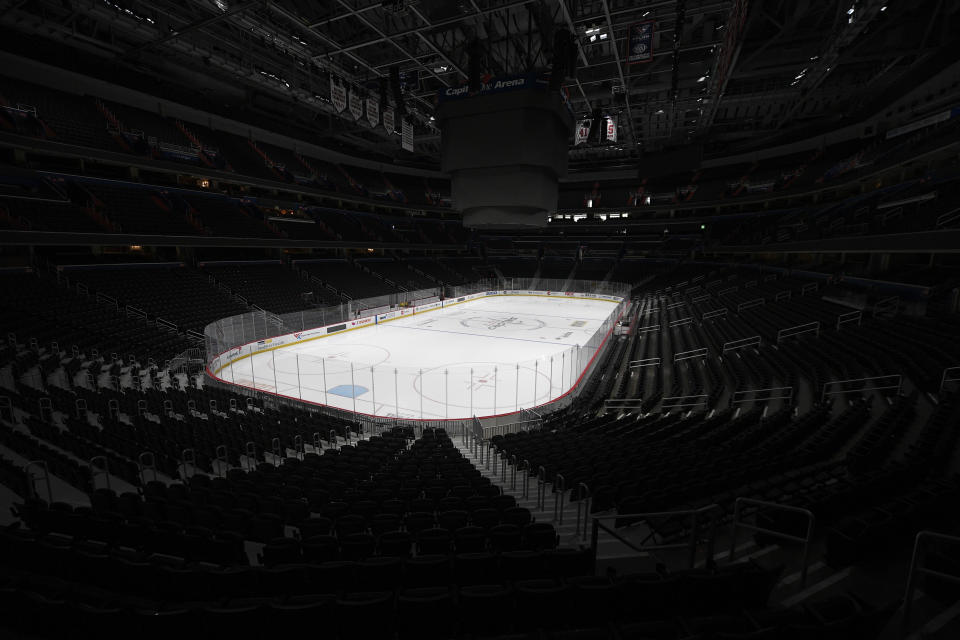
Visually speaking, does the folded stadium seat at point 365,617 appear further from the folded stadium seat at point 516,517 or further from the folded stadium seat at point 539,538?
the folded stadium seat at point 516,517

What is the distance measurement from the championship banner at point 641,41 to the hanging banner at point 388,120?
Answer: 10652 mm

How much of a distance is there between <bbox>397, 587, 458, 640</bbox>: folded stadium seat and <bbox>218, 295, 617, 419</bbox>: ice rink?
10.0 metres

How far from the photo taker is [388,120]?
19906 mm

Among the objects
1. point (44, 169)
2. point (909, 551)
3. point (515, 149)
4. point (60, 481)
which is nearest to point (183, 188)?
point (44, 169)

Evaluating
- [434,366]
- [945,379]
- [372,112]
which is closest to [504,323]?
[434,366]

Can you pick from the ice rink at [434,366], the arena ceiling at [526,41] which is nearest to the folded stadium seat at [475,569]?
the ice rink at [434,366]

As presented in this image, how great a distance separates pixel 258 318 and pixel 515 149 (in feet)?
47.4

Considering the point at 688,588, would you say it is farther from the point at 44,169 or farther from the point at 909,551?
the point at 44,169

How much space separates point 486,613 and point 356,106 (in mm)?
20292

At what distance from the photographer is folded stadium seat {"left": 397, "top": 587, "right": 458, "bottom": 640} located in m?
3.05

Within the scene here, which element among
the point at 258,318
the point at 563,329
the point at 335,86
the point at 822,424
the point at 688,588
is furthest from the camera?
the point at 563,329

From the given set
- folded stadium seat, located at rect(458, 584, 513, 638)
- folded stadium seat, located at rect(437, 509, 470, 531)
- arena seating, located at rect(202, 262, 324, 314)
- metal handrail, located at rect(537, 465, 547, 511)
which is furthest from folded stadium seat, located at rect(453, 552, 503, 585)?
arena seating, located at rect(202, 262, 324, 314)

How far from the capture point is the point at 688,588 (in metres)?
3.27

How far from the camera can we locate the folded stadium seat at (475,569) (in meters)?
3.83
